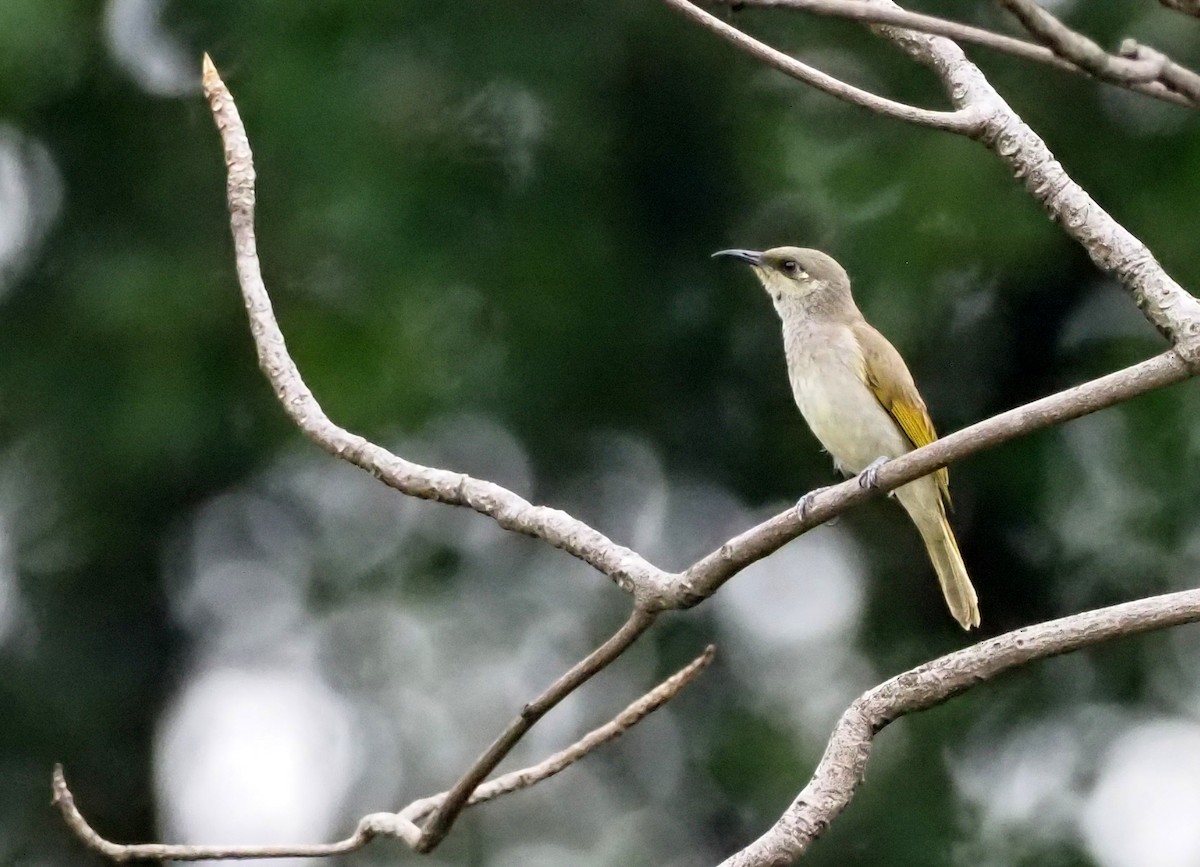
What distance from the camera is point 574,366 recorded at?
980 centimetres

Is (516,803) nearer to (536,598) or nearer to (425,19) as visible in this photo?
(536,598)

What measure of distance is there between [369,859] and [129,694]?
1673 millimetres

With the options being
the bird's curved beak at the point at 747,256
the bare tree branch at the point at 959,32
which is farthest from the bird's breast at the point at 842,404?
the bare tree branch at the point at 959,32

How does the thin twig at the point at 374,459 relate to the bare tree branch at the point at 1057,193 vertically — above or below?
below

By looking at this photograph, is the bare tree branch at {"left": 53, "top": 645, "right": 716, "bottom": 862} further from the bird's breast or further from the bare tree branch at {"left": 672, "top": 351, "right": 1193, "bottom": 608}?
the bird's breast

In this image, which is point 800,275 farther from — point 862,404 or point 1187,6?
point 1187,6

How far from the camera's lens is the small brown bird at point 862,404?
6016 mm

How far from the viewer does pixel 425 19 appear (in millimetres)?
9664

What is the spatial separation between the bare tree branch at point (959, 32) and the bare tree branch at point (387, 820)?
1.75 meters

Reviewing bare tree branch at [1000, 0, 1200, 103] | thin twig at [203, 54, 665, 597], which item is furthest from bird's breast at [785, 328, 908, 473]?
bare tree branch at [1000, 0, 1200, 103]

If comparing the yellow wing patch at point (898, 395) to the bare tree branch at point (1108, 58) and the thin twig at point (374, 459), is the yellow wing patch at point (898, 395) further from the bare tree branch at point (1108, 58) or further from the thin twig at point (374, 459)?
the bare tree branch at point (1108, 58)

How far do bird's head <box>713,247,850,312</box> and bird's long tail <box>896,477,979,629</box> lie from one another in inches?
31.6

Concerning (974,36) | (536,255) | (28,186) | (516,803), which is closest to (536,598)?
(516,803)

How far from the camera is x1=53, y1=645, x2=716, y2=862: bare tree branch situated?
3.44m
